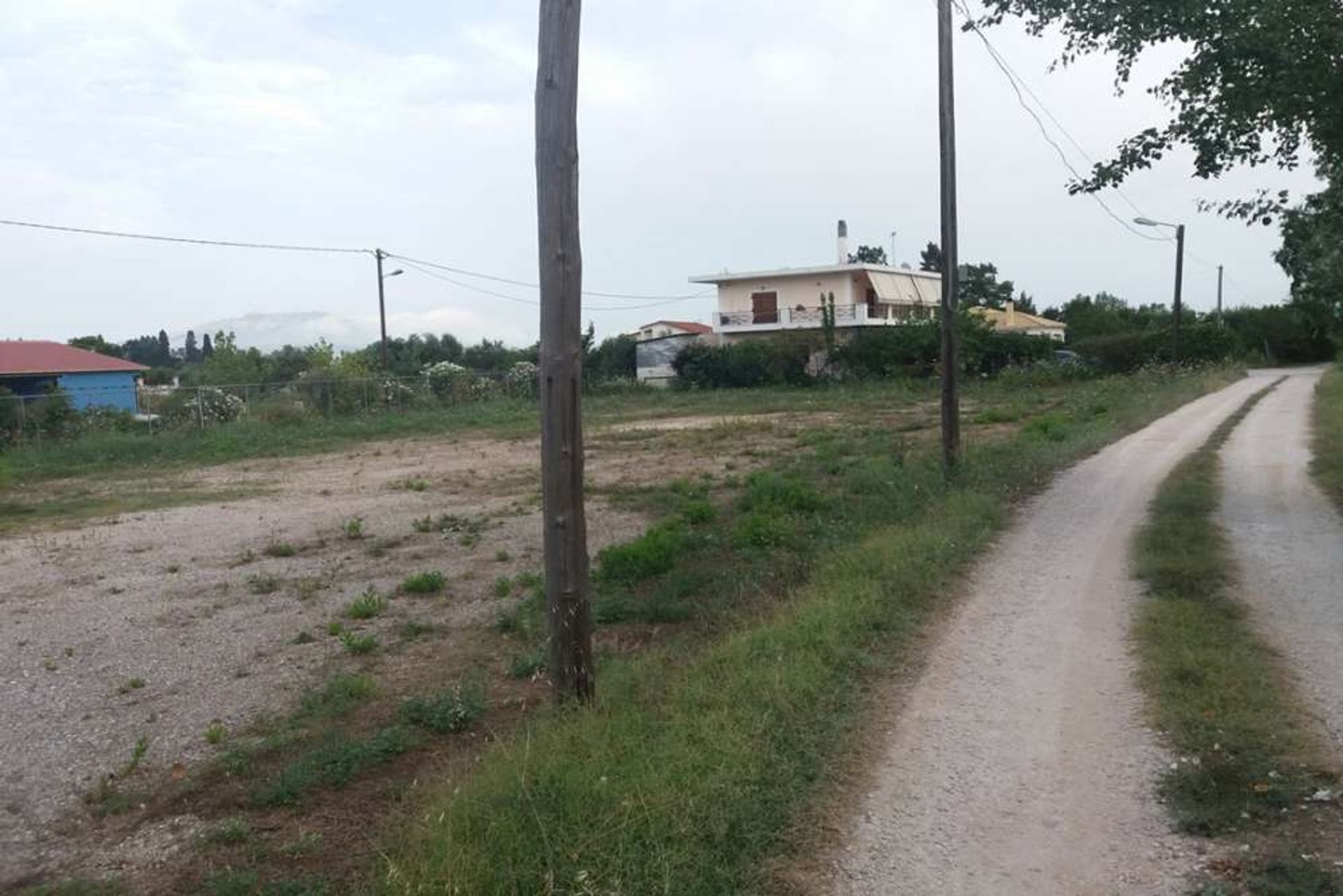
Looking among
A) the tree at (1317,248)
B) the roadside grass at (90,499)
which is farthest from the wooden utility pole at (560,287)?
the roadside grass at (90,499)

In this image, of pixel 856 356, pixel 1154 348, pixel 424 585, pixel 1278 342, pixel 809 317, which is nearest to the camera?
pixel 424 585

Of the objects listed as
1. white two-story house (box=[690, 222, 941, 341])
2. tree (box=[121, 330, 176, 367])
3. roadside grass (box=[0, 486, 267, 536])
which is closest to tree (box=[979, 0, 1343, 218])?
roadside grass (box=[0, 486, 267, 536])

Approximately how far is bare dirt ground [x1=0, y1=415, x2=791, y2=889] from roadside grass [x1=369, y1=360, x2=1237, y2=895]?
145cm

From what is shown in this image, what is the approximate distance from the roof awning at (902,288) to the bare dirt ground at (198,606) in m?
47.0

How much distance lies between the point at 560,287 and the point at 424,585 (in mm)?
5178

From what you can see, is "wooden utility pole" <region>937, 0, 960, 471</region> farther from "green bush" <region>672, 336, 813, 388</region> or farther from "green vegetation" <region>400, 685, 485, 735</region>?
"green bush" <region>672, 336, 813, 388</region>

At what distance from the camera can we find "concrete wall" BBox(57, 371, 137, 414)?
1726 inches

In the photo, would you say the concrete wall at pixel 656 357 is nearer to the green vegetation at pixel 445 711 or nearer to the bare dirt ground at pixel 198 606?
the bare dirt ground at pixel 198 606

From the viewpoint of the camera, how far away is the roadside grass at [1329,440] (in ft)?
48.3

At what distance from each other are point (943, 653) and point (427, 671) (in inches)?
133

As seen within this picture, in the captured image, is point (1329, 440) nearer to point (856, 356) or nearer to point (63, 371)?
point (856, 356)

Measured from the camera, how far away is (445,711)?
6.66 m

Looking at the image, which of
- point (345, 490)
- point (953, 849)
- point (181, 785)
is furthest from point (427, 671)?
point (345, 490)

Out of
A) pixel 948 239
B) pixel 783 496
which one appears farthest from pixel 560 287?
pixel 948 239
